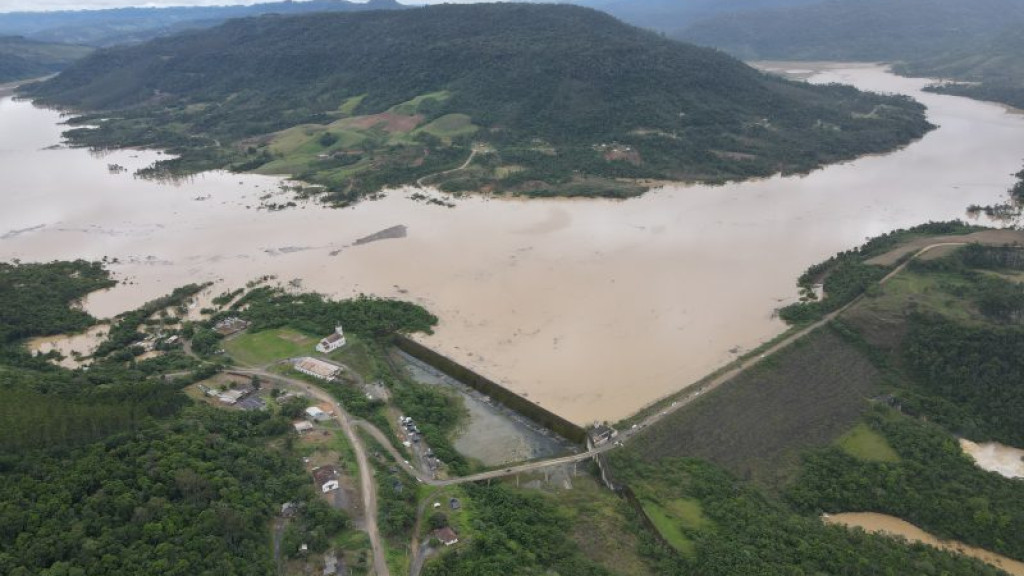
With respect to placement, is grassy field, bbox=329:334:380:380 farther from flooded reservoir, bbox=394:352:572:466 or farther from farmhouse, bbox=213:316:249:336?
farmhouse, bbox=213:316:249:336

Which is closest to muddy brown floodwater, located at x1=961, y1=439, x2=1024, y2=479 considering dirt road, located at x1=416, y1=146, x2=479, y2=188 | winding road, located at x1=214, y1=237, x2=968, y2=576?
winding road, located at x1=214, y1=237, x2=968, y2=576

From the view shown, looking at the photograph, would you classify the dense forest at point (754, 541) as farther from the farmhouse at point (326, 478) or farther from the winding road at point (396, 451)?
the farmhouse at point (326, 478)

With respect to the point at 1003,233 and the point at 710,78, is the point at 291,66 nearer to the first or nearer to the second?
the point at 710,78

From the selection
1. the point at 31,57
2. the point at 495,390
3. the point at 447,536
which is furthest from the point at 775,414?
the point at 31,57

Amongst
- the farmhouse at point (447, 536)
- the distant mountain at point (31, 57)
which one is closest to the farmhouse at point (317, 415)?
the farmhouse at point (447, 536)

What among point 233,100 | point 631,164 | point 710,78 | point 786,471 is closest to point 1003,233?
point 786,471

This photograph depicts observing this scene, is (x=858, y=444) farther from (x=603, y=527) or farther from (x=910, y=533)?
(x=603, y=527)
